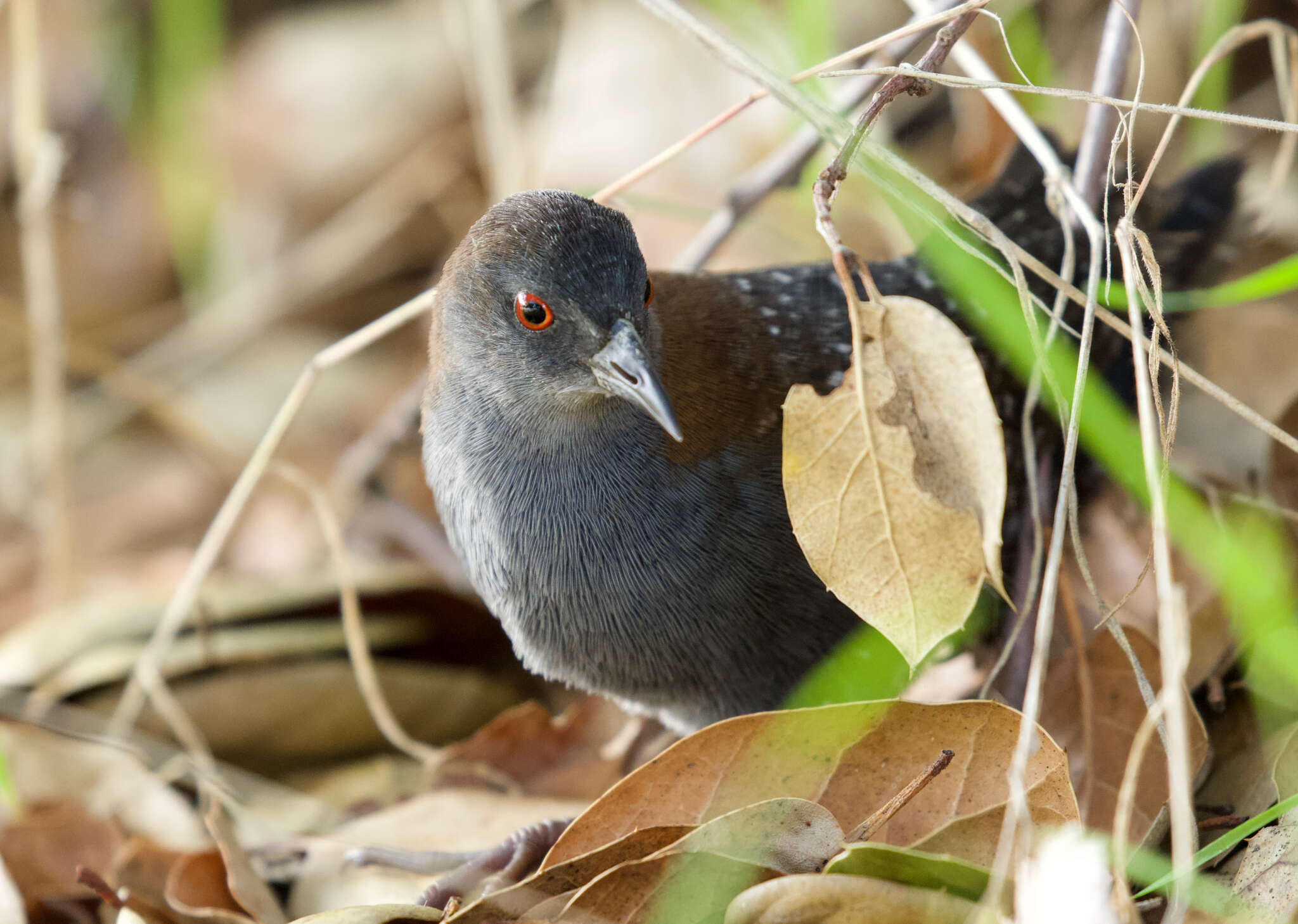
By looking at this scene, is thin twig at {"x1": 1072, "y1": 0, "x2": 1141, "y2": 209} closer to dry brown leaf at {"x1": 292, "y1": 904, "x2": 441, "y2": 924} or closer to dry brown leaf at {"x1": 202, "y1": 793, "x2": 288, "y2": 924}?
dry brown leaf at {"x1": 292, "y1": 904, "x2": 441, "y2": 924}

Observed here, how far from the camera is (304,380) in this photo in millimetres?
2697

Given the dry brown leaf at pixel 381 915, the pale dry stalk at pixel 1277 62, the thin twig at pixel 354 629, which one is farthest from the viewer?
the thin twig at pixel 354 629

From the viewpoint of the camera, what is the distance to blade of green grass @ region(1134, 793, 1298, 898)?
173cm

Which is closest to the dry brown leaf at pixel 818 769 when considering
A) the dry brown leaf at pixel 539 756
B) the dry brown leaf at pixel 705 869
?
Result: the dry brown leaf at pixel 705 869

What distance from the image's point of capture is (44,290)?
11.5 feet

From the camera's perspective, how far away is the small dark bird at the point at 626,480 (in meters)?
2.27

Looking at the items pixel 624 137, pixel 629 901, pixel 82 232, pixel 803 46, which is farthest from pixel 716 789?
pixel 82 232

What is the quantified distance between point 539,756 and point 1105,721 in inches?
50.4

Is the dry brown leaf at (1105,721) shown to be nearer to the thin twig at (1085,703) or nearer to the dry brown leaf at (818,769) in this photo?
the thin twig at (1085,703)

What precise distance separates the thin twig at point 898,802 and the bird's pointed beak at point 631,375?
0.65 meters

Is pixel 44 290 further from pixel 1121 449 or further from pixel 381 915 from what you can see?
pixel 1121 449

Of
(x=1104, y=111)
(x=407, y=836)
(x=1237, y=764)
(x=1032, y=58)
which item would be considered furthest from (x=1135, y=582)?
(x=1032, y=58)

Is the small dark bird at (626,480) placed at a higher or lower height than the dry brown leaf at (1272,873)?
higher

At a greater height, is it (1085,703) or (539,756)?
(1085,703)
